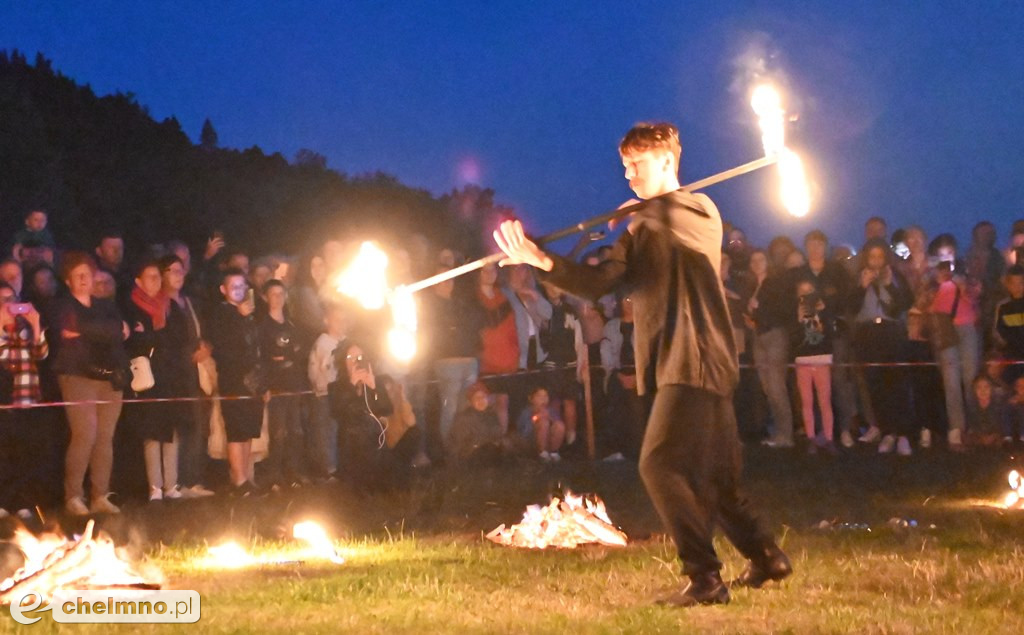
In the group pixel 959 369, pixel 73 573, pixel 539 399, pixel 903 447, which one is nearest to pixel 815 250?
pixel 959 369

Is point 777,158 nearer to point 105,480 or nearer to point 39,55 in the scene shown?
point 105,480

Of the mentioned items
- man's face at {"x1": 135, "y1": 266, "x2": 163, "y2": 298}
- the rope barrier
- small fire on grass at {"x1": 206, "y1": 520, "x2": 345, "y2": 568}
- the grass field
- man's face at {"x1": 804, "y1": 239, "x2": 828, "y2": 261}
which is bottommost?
the grass field

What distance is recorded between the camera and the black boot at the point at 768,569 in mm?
7129

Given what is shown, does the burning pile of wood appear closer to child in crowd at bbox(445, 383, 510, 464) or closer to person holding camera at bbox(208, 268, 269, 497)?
person holding camera at bbox(208, 268, 269, 497)

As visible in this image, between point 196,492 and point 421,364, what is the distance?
10.3 ft

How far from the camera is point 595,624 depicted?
6.54 metres

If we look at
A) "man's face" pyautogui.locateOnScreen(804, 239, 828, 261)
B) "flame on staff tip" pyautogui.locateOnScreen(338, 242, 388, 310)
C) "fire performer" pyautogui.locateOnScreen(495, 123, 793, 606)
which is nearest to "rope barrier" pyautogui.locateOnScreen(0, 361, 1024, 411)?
"man's face" pyautogui.locateOnScreen(804, 239, 828, 261)

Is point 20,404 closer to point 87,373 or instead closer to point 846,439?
point 87,373

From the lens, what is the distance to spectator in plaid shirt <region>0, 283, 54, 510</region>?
1188 centimetres

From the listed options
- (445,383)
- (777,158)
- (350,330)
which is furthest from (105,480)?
(777,158)

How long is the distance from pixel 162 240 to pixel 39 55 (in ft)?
28.4

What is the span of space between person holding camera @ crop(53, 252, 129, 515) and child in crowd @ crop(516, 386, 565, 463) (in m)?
5.53

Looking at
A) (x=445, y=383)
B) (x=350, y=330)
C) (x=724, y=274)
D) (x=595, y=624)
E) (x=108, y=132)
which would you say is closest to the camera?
(x=595, y=624)

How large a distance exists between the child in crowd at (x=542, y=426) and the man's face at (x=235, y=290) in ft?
13.6
